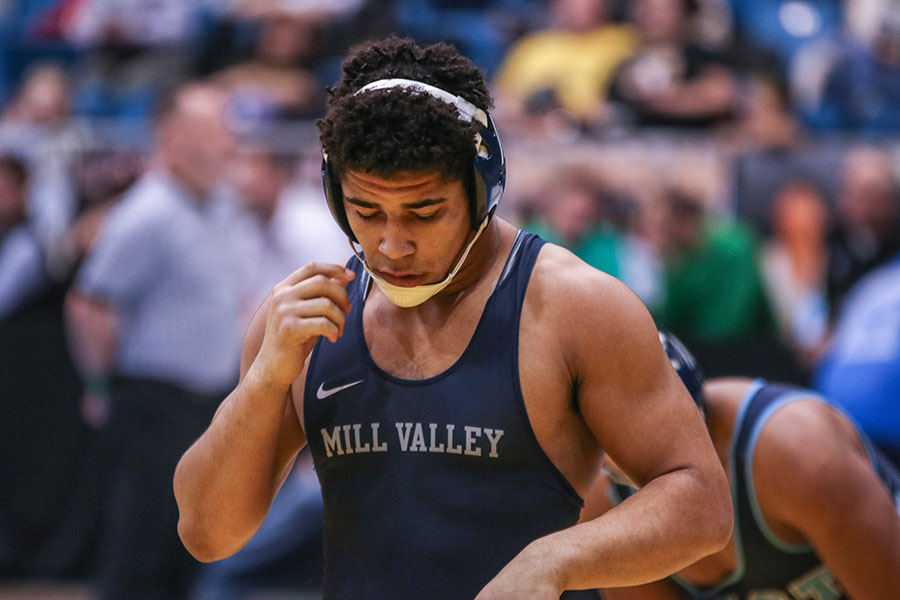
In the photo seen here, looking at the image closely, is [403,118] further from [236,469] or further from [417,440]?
[236,469]

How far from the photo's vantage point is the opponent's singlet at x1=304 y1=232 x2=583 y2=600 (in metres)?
2.06

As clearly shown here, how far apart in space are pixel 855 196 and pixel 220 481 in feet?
15.1

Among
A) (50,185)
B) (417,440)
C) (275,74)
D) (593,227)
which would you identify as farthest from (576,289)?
(275,74)

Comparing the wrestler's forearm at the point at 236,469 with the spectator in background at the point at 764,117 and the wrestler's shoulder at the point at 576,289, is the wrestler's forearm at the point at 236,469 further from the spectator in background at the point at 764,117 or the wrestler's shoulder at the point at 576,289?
the spectator in background at the point at 764,117

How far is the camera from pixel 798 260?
6078 mm

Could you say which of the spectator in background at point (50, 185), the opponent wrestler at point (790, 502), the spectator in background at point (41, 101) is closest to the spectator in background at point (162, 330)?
the spectator in background at point (50, 185)

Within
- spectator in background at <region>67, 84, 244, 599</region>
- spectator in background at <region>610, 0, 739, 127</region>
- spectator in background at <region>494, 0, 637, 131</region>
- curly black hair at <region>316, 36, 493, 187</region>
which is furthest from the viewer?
spectator in background at <region>494, 0, 637, 131</region>

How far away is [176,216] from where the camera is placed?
221 inches

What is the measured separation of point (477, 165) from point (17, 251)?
5.63 metres

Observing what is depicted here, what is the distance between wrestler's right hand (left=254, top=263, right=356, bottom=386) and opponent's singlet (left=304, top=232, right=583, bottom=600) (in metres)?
0.10

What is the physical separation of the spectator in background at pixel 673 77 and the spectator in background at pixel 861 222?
110 centimetres

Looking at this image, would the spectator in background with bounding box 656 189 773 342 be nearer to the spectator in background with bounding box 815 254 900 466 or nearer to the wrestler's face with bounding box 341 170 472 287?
the spectator in background with bounding box 815 254 900 466

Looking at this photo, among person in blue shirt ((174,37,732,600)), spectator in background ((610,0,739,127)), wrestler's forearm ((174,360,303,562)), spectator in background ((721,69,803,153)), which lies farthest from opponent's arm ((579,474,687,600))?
spectator in background ((610,0,739,127))

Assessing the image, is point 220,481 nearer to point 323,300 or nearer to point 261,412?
point 261,412
